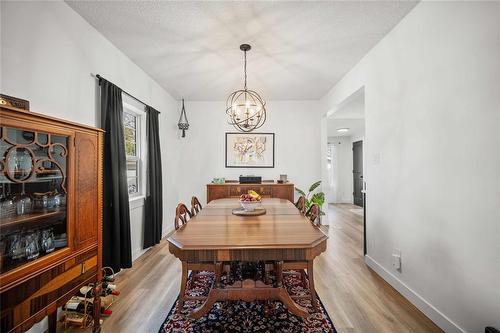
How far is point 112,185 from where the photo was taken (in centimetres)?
247

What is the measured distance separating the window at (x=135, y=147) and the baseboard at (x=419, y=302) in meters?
3.40

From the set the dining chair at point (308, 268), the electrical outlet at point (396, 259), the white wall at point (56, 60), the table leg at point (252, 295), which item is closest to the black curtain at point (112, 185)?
the white wall at point (56, 60)

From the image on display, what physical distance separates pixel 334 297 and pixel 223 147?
3.56 meters

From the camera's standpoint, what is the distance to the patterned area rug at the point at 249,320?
1.76 meters

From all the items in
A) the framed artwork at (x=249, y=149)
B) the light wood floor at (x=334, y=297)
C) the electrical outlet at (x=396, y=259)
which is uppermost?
the framed artwork at (x=249, y=149)

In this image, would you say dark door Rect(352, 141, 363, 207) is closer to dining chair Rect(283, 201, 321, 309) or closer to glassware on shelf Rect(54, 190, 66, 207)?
dining chair Rect(283, 201, 321, 309)

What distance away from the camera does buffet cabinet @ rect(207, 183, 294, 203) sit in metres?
4.51

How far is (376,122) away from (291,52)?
4.37 ft

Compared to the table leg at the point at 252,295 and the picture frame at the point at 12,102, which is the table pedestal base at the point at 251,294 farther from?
the picture frame at the point at 12,102

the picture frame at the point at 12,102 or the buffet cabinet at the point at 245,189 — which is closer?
the picture frame at the point at 12,102

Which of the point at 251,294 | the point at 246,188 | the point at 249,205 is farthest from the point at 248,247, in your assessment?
the point at 246,188

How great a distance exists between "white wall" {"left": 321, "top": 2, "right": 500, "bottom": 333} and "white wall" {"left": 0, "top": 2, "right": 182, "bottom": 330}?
3089mm

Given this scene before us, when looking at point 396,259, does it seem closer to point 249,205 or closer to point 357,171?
point 249,205

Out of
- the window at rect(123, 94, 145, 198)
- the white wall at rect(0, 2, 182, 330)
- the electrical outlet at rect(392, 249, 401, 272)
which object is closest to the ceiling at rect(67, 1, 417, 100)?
the white wall at rect(0, 2, 182, 330)
